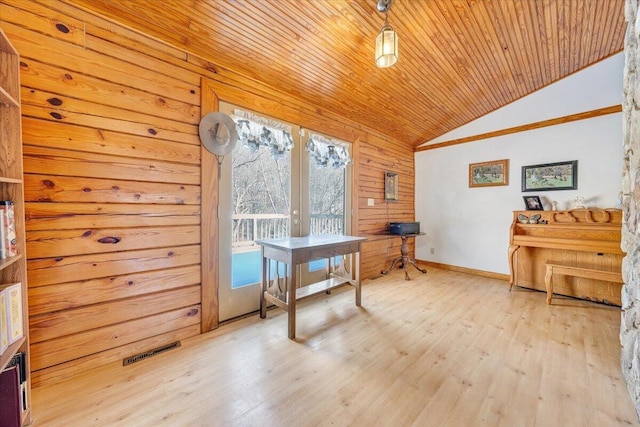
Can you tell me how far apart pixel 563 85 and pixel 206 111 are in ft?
15.4

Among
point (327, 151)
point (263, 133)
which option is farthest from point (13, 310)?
point (327, 151)

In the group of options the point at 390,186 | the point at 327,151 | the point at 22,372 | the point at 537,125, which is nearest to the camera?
the point at 22,372

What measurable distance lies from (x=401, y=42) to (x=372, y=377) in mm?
2902

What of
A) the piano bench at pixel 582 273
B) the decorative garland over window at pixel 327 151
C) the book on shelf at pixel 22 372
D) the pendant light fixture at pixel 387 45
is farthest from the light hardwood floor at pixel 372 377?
the pendant light fixture at pixel 387 45

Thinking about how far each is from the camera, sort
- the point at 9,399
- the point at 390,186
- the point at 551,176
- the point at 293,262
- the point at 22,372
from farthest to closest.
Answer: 1. the point at 390,186
2. the point at 551,176
3. the point at 293,262
4. the point at 22,372
5. the point at 9,399

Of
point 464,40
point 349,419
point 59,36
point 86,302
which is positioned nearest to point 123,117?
point 59,36

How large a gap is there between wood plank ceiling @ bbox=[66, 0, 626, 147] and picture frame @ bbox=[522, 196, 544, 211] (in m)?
1.60

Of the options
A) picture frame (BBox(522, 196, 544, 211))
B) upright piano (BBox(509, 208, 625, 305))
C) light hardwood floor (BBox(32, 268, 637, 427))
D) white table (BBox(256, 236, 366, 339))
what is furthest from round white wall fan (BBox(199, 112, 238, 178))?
picture frame (BBox(522, 196, 544, 211))

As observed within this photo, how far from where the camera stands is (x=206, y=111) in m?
2.24

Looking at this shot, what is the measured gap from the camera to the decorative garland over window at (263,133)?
2.50 metres

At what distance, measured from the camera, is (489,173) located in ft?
13.5

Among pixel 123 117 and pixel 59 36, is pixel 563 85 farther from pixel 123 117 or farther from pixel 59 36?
pixel 59 36

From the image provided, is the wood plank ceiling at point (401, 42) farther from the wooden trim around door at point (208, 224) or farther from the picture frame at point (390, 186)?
the picture frame at point (390, 186)

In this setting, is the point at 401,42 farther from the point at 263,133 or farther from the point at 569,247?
the point at 569,247
